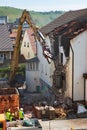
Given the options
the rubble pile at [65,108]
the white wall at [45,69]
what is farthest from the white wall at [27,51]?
the rubble pile at [65,108]

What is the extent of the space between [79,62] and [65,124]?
7947 millimetres

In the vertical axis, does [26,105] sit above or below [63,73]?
below

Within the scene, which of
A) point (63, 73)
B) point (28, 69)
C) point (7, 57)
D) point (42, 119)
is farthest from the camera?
point (7, 57)

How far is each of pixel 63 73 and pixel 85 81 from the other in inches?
135

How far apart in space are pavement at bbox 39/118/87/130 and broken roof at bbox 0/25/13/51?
28.1m

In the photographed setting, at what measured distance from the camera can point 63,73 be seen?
133 feet

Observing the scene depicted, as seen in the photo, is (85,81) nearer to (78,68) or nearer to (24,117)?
(78,68)

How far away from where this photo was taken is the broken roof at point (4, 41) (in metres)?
60.5

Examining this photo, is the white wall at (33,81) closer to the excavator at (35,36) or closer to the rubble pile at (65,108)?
the excavator at (35,36)

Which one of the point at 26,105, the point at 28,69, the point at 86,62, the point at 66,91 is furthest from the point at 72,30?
the point at 28,69

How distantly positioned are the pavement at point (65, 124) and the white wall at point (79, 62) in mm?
4678

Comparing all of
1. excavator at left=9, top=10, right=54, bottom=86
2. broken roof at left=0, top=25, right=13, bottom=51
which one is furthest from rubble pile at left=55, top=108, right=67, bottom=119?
broken roof at left=0, top=25, right=13, bottom=51

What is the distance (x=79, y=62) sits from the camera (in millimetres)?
38250

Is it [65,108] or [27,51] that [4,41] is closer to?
[27,51]
